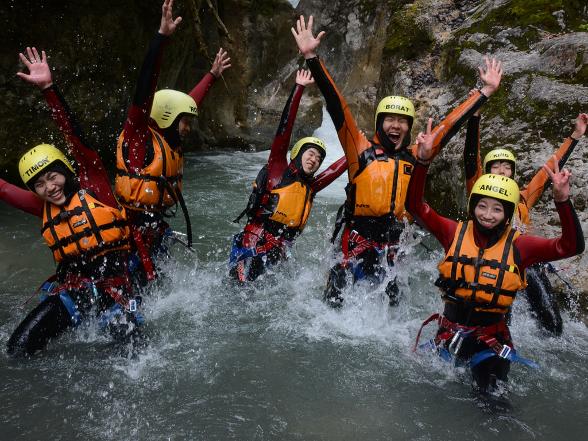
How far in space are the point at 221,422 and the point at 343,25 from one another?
18.3m

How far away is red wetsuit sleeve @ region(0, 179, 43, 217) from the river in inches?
46.5

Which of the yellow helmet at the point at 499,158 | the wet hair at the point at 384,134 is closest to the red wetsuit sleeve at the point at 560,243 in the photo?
the wet hair at the point at 384,134

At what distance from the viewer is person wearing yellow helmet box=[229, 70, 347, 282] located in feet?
16.8

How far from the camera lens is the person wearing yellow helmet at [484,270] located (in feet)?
11.7

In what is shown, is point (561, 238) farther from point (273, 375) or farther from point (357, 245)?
point (273, 375)

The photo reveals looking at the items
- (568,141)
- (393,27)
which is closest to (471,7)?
(393,27)

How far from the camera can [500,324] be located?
3.71 m

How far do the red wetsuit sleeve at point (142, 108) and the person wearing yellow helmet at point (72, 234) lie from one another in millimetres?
448

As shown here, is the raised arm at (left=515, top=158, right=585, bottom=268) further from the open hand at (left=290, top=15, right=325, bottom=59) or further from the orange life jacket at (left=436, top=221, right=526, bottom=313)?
the open hand at (left=290, top=15, right=325, bottom=59)

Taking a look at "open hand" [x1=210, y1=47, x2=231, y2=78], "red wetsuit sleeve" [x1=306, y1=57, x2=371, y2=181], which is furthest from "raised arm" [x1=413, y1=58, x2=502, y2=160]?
"open hand" [x1=210, y1=47, x2=231, y2=78]

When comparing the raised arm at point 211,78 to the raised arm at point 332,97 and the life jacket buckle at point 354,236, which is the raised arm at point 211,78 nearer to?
the raised arm at point 332,97

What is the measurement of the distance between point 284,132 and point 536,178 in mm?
2618

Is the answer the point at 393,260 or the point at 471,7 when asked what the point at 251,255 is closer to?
the point at 393,260

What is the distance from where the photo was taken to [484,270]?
11.8 ft
